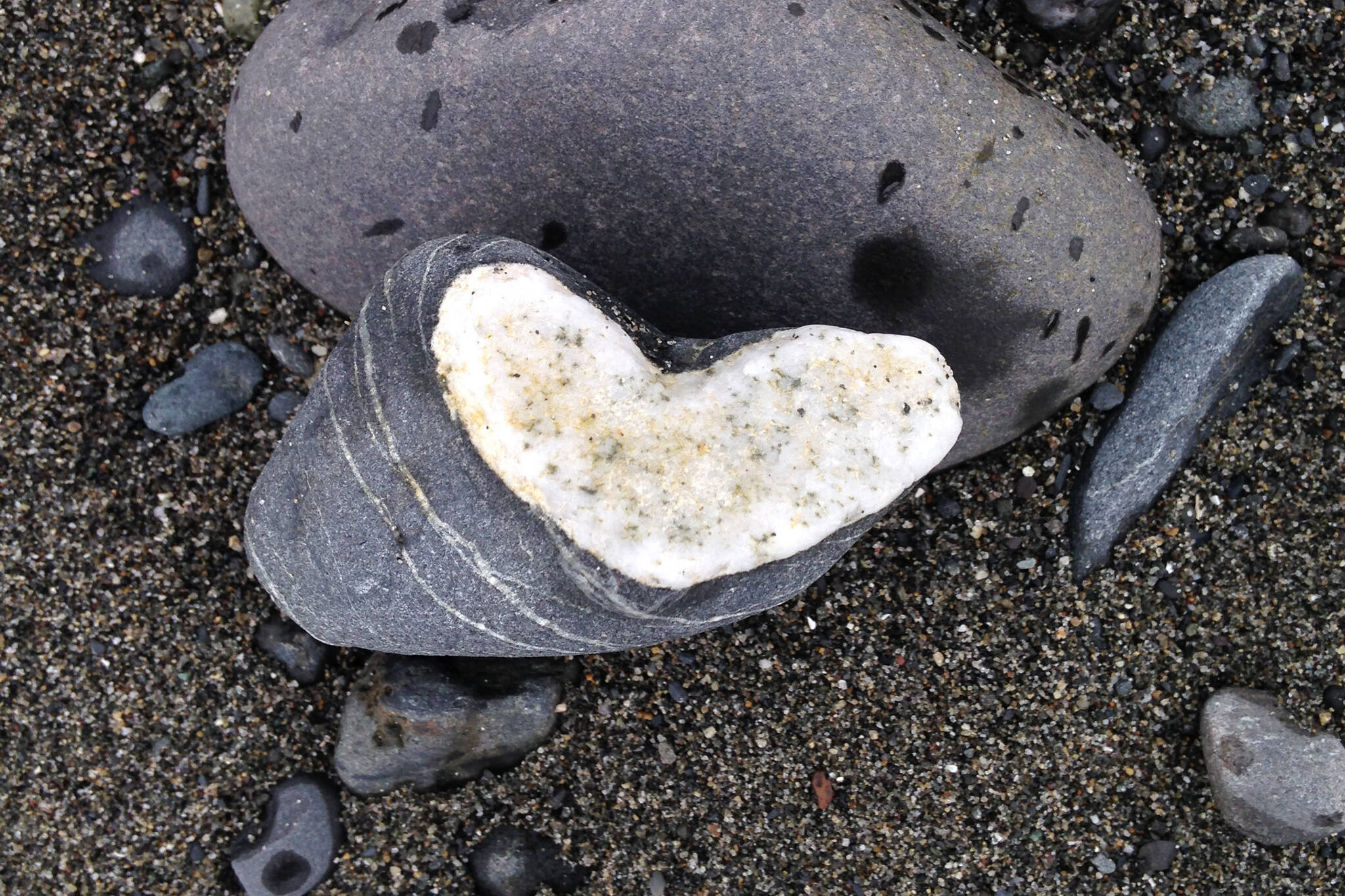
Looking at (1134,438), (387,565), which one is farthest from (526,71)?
(1134,438)

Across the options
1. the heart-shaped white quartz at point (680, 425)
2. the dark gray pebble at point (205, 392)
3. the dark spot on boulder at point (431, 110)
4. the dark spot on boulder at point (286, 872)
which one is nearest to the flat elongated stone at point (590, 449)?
the heart-shaped white quartz at point (680, 425)

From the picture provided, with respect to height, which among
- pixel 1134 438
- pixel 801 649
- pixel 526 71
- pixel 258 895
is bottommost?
pixel 258 895

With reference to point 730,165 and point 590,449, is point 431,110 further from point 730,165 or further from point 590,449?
point 590,449

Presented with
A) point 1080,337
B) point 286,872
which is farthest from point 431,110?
point 286,872

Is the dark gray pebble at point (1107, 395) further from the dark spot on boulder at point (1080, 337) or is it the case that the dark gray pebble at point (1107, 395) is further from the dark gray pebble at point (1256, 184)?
the dark gray pebble at point (1256, 184)

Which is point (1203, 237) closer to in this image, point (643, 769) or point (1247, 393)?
point (1247, 393)

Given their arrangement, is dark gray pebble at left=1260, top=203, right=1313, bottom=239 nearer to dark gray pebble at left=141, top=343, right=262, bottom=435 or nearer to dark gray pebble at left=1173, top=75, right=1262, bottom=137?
dark gray pebble at left=1173, top=75, right=1262, bottom=137

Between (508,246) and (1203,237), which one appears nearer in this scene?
(508,246)
